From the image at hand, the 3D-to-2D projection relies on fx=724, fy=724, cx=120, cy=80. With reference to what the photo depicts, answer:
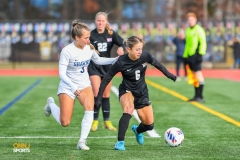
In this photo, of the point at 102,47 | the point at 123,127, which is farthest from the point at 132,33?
the point at 123,127

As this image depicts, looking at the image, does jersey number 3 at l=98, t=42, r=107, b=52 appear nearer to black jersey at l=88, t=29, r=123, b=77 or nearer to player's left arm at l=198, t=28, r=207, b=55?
black jersey at l=88, t=29, r=123, b=77

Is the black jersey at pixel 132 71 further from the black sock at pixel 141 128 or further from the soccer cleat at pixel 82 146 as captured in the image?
the soccer cleat at pixel 82 146

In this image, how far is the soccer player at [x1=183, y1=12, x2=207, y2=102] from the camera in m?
18.8

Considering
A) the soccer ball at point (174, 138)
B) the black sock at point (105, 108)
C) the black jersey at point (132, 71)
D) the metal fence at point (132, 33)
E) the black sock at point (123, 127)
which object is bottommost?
the metal fence at point (132, 33)

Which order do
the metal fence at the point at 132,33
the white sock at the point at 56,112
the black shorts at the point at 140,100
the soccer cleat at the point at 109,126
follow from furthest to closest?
the metal fence at the point at 132,33 → the soccer cleat at the point at 109,126 → the white sock at the point at 56,112 → the black shorts at the point at 140,100

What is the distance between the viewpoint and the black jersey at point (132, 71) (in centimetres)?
1021

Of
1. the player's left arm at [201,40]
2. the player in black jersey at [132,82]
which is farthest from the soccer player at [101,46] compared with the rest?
the player's left arm at [201,40]

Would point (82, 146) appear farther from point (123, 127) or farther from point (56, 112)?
point (56, 112)

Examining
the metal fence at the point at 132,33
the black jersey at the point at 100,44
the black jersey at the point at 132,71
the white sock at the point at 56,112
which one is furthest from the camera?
the metal fence at the point at 132,33

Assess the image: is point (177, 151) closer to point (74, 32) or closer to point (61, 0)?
point (74, 32)

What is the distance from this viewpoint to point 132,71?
10.3 m

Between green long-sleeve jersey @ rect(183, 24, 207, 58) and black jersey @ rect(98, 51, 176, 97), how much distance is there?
27.7ft

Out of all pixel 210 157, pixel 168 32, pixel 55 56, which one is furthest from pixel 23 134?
pixel 55 56

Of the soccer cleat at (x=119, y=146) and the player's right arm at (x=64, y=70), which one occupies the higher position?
the player's right arm at (x=64, y=70)
